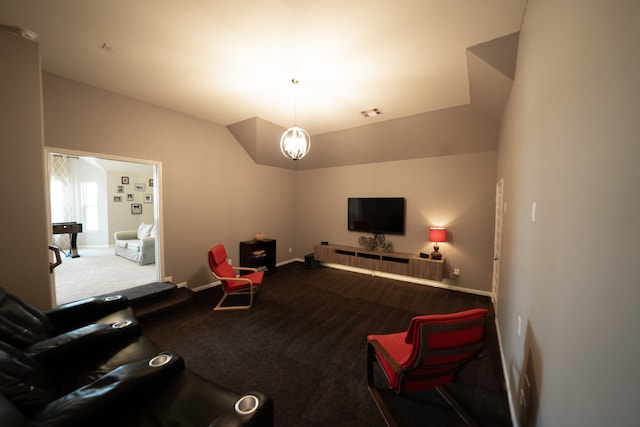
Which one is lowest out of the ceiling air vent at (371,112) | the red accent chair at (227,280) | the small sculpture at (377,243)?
the red accent chair at (227,280)

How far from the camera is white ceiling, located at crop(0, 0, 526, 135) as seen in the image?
1812 millimetres

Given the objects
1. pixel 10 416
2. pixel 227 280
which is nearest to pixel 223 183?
pixel 227 280

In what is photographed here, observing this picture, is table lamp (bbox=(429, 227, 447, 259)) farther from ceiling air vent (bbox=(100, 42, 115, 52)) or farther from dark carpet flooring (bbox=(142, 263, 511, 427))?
ceiling air vent (bbox=(100, 42, 115, 52))

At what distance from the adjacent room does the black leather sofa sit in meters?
0.01

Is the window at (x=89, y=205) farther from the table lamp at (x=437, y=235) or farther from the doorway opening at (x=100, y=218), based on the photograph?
the table lamp at (x=437, y=235)

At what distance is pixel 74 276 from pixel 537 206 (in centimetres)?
705

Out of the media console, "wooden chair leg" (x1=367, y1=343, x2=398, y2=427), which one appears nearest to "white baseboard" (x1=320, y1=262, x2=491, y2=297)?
the media console

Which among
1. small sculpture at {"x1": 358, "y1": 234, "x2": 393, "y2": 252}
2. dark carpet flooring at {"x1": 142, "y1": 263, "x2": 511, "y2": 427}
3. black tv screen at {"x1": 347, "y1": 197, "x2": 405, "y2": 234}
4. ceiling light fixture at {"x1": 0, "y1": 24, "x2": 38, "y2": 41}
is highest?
ceiling light fixture at {"x1": 0, "y1": 24, "x2": 38, "y2": 41}

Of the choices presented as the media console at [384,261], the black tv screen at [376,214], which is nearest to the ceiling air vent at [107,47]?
the black tv screen at [376,214]

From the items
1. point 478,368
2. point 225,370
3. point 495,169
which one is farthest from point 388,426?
point 495,169

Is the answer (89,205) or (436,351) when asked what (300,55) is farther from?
(89,205)

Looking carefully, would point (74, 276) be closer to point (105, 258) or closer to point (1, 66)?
point (105, 258)

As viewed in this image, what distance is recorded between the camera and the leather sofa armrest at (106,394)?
3.18 feet

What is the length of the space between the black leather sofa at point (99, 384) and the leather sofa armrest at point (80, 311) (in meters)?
0.01
